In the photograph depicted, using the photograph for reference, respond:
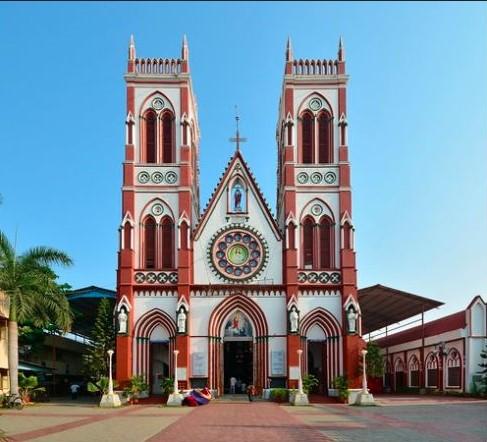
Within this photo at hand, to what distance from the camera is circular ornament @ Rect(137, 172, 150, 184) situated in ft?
153

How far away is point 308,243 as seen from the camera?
1826 inches

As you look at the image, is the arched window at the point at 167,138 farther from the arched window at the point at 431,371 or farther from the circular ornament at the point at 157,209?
the arched window at the point at 431,371

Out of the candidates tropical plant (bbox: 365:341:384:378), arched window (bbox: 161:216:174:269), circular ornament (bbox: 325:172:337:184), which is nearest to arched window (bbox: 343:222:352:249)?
circular ornament (bbox: 325:172:337:184)

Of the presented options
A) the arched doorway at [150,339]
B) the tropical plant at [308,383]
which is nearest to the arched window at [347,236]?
the tropical plant at [308,383]

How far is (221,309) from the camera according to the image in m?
45.2

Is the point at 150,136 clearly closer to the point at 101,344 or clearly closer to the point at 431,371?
the point at 101,344

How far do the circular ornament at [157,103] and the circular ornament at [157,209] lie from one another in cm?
619

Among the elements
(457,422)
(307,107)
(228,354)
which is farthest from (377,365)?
(457,422)

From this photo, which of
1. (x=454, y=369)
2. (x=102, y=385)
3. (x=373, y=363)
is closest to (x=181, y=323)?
(x=102, y=385)

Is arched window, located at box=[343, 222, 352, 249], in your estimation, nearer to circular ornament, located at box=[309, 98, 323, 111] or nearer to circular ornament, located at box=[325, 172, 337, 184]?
circular ornament, located at box=[325, 172, 337, 184]

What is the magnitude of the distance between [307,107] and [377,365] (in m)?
16.1

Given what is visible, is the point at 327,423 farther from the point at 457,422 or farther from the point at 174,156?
the point at 174,156

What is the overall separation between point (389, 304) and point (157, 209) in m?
19.4

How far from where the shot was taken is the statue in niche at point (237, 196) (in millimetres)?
47037
